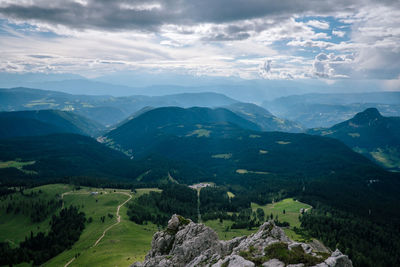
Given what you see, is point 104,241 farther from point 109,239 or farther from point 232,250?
point 232,250

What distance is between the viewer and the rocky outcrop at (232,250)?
160 ft

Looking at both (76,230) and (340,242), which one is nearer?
(340,242)

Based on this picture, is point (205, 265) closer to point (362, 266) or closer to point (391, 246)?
point (362, 266)

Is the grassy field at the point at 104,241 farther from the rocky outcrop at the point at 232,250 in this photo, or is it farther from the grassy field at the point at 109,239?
the rocky outcrop at the point at 232,250

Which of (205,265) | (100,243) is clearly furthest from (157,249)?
(100,243)

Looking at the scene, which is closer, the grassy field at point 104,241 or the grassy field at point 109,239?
the grassy field at point 104,241

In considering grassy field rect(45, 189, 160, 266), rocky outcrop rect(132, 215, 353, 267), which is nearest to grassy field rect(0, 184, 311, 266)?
grassy field rect(45, 189, 160, 266)

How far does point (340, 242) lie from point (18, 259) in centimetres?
18986

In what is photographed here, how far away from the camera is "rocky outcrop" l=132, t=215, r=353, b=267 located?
160ft

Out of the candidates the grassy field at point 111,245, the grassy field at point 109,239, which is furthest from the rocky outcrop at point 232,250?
the grassy field at point 111,245

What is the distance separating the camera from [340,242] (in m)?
163

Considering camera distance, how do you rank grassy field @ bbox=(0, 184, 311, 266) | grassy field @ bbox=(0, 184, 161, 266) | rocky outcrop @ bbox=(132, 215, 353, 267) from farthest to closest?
grassy field @ bbox=(0, 184, 311, 266) → grassy field @ bbox=(0, 184, 161, 266) → rocky outcrop @ bbox=(132, 215, 353, 267)

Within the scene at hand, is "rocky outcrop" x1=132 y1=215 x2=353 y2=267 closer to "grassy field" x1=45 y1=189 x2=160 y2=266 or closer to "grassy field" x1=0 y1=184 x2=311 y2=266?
"grassy field" x1=0 y1=184 x2=311 y2=266

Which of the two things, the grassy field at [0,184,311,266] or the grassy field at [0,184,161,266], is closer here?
the grassy field at [0,184,161,266]
